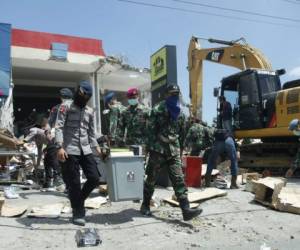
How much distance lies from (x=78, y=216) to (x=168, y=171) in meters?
1.40

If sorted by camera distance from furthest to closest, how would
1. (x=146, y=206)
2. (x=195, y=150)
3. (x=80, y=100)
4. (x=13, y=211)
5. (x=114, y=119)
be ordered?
1. (x=195, y=150)
2. (x=114, y=119)
3. (x=146, y=206)
4. (x=13, y=211)
5. (x=80, y=100)

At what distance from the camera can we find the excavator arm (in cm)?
1561

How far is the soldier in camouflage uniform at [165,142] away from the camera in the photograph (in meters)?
6.32

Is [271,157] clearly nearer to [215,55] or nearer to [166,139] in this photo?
[215,55]

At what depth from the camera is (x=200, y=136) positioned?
37.2ft

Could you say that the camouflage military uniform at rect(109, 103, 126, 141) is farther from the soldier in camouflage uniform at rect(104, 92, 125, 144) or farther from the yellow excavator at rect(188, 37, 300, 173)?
the yellow excavator at rect(188, 37, 300, 173)

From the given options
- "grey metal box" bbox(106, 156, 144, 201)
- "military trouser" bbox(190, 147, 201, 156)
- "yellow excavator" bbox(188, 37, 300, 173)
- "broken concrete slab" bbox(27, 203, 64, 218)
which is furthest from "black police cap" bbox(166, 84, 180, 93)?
"yellow excavator" bbox(188, 37, 300, 173)

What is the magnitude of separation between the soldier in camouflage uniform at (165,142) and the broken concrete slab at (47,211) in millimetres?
1208

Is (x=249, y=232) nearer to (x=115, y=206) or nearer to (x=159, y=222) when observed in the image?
(x=159, y=222)

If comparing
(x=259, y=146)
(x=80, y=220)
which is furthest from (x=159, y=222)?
(x=259, y=146)

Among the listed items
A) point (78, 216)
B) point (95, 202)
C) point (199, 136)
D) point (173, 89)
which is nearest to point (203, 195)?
point (95, 202)

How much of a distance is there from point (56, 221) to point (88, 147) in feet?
3.47

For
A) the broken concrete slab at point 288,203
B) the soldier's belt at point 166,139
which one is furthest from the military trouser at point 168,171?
the broken concrete slab at point 288,203

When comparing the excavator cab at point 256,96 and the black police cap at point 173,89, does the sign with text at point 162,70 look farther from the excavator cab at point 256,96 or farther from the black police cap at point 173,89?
the black police cap at point 173,89
